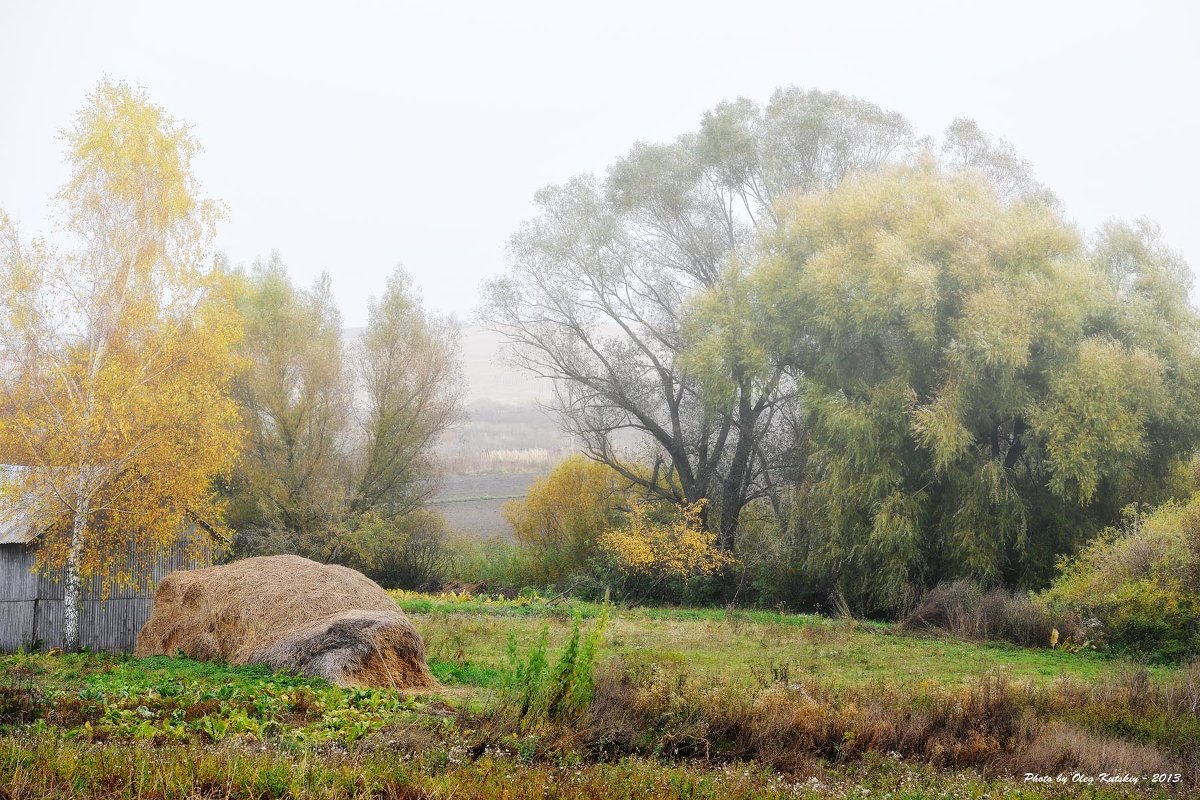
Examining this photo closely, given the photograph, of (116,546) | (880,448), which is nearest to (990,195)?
(880,448)

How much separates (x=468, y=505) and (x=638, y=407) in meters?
18.3

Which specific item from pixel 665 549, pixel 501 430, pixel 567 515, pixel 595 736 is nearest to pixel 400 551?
pixel 567 515

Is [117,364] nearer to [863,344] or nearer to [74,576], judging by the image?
[74,576]

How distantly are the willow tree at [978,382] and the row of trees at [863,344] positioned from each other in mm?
64

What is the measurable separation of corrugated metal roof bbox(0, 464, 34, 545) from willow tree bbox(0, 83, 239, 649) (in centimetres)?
13

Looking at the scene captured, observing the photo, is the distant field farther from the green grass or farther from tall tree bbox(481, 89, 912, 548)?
the green grass

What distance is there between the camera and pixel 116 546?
18.6 meters

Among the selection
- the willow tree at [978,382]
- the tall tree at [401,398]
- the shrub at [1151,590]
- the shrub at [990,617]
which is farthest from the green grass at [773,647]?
the tall tree at [401,398]

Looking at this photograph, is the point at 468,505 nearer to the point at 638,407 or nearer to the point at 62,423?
the point at 638,407

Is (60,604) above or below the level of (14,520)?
below

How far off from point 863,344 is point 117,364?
18.1 meters

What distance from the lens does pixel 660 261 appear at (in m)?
34.9

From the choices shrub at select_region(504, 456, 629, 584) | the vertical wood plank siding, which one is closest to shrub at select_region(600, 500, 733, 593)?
shrub at select_region(504, 456, 629, 584)

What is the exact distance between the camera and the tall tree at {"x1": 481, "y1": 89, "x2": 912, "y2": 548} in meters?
33.2
